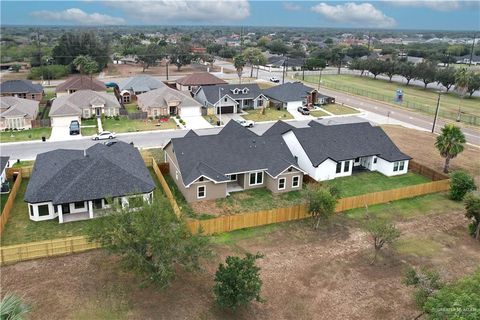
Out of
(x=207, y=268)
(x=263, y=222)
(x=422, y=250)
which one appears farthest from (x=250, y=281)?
(x=422, y=250)

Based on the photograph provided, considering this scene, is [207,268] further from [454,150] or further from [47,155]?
[454,150]

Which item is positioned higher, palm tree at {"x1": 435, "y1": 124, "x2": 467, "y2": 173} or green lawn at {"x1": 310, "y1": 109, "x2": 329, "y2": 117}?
palm tree at {"x1": 435, "y1": 124, "x2": 467, "y2": 173}

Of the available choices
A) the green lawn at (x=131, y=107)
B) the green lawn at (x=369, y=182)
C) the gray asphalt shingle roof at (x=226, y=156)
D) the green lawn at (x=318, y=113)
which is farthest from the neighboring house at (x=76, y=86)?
the green lawn at (x=369, y=182)

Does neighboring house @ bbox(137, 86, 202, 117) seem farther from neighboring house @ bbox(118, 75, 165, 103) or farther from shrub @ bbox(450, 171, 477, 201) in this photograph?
shrub @ bbox(450, 171, 477, 201)

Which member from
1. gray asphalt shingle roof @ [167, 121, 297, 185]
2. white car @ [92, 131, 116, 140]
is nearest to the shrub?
gray asphalt shingle roof @ [167, 121, 297, 185]

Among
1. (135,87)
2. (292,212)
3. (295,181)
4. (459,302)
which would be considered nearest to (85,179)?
(292,212)

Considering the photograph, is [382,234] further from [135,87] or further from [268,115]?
[135,87]

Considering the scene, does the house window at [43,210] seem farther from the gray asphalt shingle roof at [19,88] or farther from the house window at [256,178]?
the gray asphalt shingle roof at [19,88]

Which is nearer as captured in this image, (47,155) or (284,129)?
(47,155)
